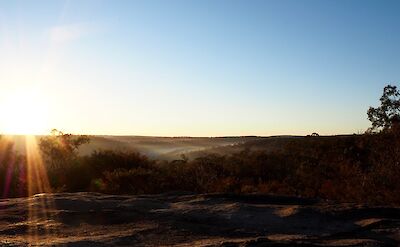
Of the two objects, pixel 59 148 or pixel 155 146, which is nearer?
pixel 59 148

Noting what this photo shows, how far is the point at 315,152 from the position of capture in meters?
23.1

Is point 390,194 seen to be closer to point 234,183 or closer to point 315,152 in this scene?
point 234,183

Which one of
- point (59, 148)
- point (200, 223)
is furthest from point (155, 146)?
point (200, 223)

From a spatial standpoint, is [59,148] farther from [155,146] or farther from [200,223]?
[155,146]

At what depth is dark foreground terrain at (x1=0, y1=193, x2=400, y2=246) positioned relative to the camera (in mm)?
5689

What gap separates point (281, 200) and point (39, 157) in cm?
2316

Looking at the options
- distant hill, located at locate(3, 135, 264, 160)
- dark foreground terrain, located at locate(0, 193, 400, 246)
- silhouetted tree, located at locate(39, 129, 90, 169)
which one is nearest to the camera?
dark foreground terrain, located at locate(0, 193, 400, 246)

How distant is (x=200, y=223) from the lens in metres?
6.88

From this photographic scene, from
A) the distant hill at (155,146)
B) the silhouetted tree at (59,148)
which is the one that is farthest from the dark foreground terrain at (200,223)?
the distant hill at (155,146)

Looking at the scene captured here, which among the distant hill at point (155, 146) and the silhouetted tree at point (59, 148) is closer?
the silhouetted tree at point (59, 148)

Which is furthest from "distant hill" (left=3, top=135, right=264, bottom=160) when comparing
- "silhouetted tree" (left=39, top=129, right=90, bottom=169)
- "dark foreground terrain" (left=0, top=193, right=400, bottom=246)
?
"dark foreground terrain" (left=0, top=193, right=400, bottom=246)

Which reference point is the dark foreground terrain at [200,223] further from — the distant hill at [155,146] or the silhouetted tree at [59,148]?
the distant hill at [155,146]

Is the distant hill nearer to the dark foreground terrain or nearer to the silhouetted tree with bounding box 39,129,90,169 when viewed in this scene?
the silhouetted tree with bounding box 39,129,90,169

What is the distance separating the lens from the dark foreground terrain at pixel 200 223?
5689 mm
